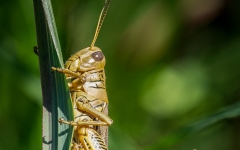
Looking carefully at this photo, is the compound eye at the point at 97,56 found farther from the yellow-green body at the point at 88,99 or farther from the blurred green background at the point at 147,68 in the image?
the blurred green background at the point at 147,68

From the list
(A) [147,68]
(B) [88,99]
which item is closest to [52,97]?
(B) [88,99]

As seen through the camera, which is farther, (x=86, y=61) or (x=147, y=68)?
(x=147, y=68)

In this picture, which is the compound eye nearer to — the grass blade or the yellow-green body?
the yellow-green body

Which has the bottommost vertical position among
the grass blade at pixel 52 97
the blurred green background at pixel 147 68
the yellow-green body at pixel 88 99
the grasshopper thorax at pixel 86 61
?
the grass blade at pixel 52 97

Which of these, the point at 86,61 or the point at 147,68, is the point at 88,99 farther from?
the point at 147,68

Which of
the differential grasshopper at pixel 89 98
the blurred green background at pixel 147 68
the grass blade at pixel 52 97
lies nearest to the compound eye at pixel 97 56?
the differential grasshopper at pixel 89 98

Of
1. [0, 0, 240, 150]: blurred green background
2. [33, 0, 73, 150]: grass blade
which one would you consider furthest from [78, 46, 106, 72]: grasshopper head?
[33, 0, 73, 150]: grass blade
